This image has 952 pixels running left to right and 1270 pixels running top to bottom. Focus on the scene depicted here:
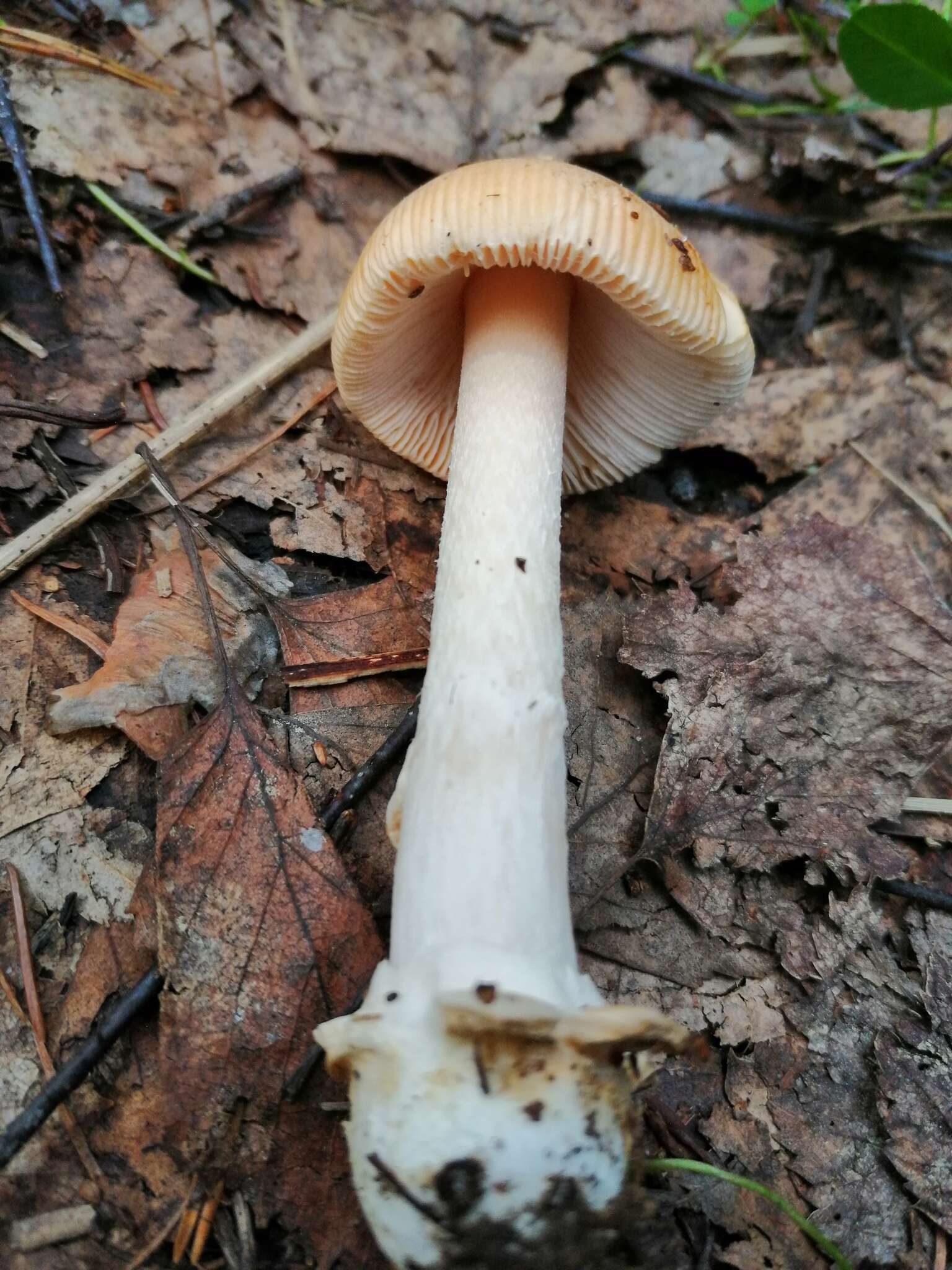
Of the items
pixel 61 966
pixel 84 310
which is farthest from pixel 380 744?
pixel 84 310

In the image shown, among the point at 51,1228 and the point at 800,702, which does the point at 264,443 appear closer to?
the point at 800,702

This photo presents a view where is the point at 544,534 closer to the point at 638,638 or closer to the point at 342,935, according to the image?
the point at 638,638

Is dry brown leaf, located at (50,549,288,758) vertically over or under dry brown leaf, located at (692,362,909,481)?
under

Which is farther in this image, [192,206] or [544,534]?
[192,206]

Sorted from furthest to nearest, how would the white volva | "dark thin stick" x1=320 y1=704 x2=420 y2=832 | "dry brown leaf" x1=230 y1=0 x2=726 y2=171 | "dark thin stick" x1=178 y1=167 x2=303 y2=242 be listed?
"dry brown leaf" x1=230 y1=0 x2=726 y2=171
"dark thin stick" x1=178 y1=167 x2=303 y2=242
"dark thin stick" x1=320 y1=704 x2=420 y2=832
the white volva

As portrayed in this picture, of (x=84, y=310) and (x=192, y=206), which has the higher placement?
(x=192, y=206)

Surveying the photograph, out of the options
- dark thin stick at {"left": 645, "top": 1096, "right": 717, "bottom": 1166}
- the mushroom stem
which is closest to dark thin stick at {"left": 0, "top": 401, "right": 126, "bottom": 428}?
the mushroom stem

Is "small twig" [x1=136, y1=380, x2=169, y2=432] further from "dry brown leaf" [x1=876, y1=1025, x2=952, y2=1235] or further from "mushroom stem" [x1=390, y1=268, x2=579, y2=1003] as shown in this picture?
"dry brown leaf" [x1=876, y1=1025, x2=952, y2=1235]
